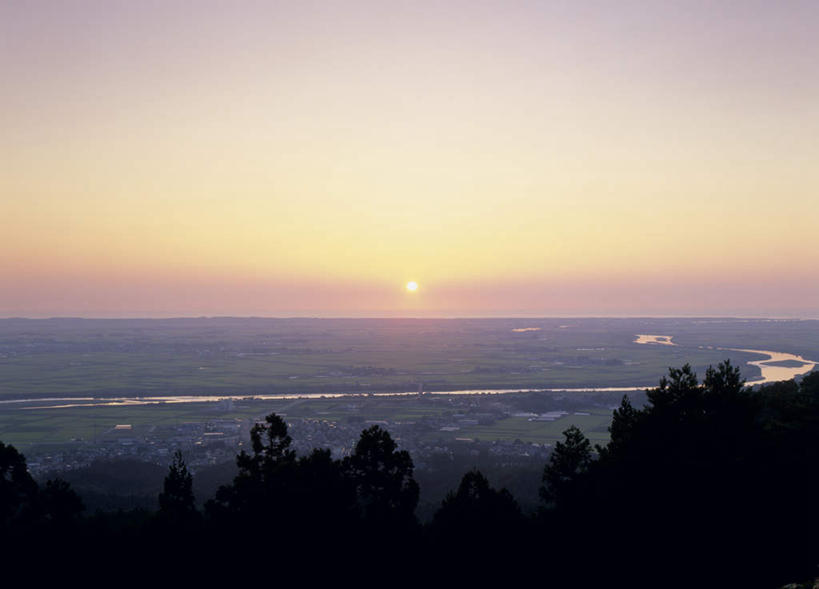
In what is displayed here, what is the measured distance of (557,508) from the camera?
25.8 metres

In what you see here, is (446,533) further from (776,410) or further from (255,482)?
(776,410)

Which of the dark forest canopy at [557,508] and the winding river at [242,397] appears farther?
the winding river at [242,397]

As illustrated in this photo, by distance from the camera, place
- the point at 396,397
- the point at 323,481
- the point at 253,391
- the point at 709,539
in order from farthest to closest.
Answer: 1. the point at 253,391
2. the point at 396,397
3. the point at 323,481
4. the point at 709,539

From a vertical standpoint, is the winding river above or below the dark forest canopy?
below

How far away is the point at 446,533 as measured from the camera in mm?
23875

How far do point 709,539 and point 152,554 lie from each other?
1938 cm

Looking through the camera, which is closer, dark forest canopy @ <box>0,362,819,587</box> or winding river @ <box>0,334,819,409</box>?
dark forest canopy @ <box>0,362,819,587</box>

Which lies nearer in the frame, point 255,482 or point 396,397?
point 255,482

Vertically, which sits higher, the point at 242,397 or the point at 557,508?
the point at 557,508

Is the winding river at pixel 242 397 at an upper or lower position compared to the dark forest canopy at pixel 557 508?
lower

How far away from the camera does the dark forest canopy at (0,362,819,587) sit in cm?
2120

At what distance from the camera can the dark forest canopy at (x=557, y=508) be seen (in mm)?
21203

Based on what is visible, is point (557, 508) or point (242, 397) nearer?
point (557, 508)

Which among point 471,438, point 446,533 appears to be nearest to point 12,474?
point 446,533
